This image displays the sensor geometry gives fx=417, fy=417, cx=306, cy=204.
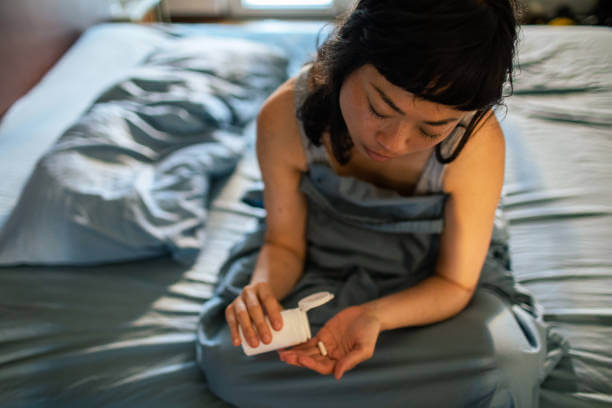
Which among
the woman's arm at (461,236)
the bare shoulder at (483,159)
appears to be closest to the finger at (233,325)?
A: the woman's arm at (461,236)

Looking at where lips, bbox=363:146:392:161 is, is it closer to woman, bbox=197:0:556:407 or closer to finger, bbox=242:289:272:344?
woman, bbox=197:0:556:407

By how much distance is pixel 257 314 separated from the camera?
2.10 feet

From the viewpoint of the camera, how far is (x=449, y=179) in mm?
712

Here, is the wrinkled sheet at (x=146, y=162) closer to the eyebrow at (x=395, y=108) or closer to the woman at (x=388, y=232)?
the woman at (x=388, y=232)

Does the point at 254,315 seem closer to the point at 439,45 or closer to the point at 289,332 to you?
the point at 289,332

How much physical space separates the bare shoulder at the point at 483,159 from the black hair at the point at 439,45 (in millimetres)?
135

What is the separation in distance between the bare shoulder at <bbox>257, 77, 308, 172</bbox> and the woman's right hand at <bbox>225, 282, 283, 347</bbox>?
25cm

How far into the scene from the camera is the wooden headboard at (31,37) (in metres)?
1.36

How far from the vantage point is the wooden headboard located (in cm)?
136

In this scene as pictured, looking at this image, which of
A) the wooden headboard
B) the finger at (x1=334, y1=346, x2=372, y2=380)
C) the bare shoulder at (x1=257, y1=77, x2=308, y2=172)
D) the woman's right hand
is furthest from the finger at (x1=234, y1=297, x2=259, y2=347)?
the wooden headboard

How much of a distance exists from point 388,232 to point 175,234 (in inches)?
18.2

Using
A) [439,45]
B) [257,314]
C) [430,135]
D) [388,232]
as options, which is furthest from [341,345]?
[439,45]

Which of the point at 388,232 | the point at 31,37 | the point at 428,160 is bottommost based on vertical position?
the point at 388,232

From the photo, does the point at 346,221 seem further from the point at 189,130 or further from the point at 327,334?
the point at 189,130
